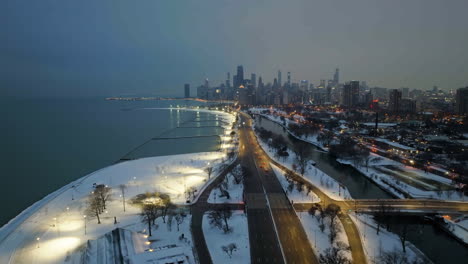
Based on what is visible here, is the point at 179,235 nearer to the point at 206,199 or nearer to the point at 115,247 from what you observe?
the point at 115,247

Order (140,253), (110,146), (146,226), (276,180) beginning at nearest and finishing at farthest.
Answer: (140,253)
(146,226)
(276,180)
(110,146)

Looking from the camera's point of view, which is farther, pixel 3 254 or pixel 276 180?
pixel 276 180

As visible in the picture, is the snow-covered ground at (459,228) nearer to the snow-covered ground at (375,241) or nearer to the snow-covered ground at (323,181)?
the snow-covered ground at (375,241)

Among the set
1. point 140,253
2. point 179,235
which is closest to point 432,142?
point 179,235

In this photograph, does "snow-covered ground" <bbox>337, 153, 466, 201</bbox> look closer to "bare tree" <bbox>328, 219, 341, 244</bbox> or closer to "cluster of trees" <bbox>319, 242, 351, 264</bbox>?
"bare tree" <bbox>328, 219, 341, 244</bbox>

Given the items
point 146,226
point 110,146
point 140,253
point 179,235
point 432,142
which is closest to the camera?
point 140,253

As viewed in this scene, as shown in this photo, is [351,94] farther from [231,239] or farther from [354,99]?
[231,239]

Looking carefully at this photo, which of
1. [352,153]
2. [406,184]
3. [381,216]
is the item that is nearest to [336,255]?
[381,216]
